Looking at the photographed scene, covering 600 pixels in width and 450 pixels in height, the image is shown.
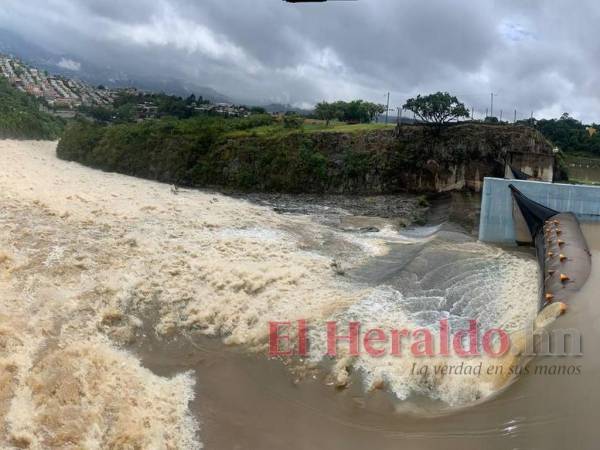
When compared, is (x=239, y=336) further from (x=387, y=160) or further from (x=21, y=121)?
(x=21, y=121)

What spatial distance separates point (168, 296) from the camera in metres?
10.6

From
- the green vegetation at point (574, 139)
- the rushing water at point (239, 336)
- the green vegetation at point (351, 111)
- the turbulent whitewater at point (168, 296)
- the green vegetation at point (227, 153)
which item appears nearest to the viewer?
the rushing water at point (239, 336)

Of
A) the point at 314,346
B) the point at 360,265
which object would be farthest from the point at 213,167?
the point at 314,346

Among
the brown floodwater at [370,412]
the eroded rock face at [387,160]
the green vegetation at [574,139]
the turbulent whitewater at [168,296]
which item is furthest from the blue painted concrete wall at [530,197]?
the green vegetation at [574,139]

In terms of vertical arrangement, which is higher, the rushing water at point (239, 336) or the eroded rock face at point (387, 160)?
the eroded rock face at point (387, 160)

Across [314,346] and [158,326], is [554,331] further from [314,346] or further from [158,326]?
[158,326]

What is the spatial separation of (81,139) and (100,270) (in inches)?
1401

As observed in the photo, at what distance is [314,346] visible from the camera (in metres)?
8.44

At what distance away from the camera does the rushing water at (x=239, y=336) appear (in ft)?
20.4

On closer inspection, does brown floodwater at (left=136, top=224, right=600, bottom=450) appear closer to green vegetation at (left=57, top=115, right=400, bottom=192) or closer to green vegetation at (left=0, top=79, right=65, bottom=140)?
green vegetation at (left=57, top=115, right=400, bottom=192)

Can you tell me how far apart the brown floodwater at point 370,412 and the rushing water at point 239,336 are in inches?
1.0

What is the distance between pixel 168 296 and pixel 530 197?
11816 millimetres

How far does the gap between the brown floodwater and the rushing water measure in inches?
1.0

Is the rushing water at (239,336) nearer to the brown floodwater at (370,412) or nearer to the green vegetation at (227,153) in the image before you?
the brown floodwater at (370,412)
